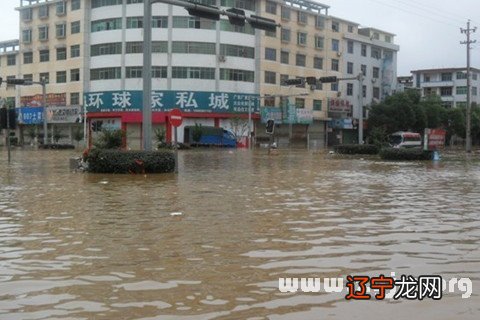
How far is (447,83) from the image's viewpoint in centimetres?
8719

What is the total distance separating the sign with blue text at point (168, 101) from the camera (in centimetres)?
5294

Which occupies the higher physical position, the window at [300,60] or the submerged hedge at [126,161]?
the window at [300,60]

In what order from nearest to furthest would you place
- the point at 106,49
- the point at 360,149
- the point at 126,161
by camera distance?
the point at 126,161, the point at 360,149, the point at 106,49

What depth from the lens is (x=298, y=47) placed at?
2474 inches

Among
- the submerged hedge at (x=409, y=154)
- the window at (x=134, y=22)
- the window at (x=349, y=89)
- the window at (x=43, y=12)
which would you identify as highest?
the window at (x=43, y=12)

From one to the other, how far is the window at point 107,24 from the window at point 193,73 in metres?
7.37

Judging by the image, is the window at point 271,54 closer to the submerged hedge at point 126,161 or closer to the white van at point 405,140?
the white van at point 405,140

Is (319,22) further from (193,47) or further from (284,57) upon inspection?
(193,47)

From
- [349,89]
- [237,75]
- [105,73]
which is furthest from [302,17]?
[105,73]

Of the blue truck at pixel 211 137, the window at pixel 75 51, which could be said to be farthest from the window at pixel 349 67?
the window at pixel 75 51

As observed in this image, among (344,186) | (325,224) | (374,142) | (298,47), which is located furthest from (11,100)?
(325,224)

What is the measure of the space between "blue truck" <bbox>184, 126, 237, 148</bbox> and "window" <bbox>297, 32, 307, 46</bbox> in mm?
15894

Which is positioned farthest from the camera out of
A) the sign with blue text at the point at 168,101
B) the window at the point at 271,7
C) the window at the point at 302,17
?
the window at the point at 302,17

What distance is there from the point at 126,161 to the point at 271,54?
1762 inches
